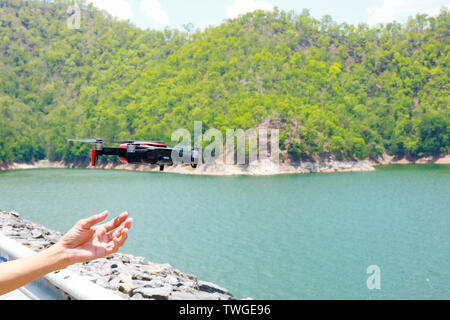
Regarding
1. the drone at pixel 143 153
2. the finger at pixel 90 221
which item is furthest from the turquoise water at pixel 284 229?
the drone at pixel 143 153

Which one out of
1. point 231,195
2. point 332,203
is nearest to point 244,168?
point 231,195

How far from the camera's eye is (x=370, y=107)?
124 metres

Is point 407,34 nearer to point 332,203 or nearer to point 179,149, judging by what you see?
point 332,203

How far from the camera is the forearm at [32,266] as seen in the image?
224cm

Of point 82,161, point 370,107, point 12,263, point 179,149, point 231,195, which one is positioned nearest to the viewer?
point 179,149

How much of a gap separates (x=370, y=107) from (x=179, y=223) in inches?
4056

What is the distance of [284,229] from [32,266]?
1167 inches

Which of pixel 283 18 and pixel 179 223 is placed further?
pixel 283 18

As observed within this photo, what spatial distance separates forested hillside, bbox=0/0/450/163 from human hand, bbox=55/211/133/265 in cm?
7019

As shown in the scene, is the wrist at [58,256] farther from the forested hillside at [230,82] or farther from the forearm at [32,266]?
the forested hillside at [230,82]

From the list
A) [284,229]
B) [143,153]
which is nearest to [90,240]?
[143,153]

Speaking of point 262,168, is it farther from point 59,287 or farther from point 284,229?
point 59,287
